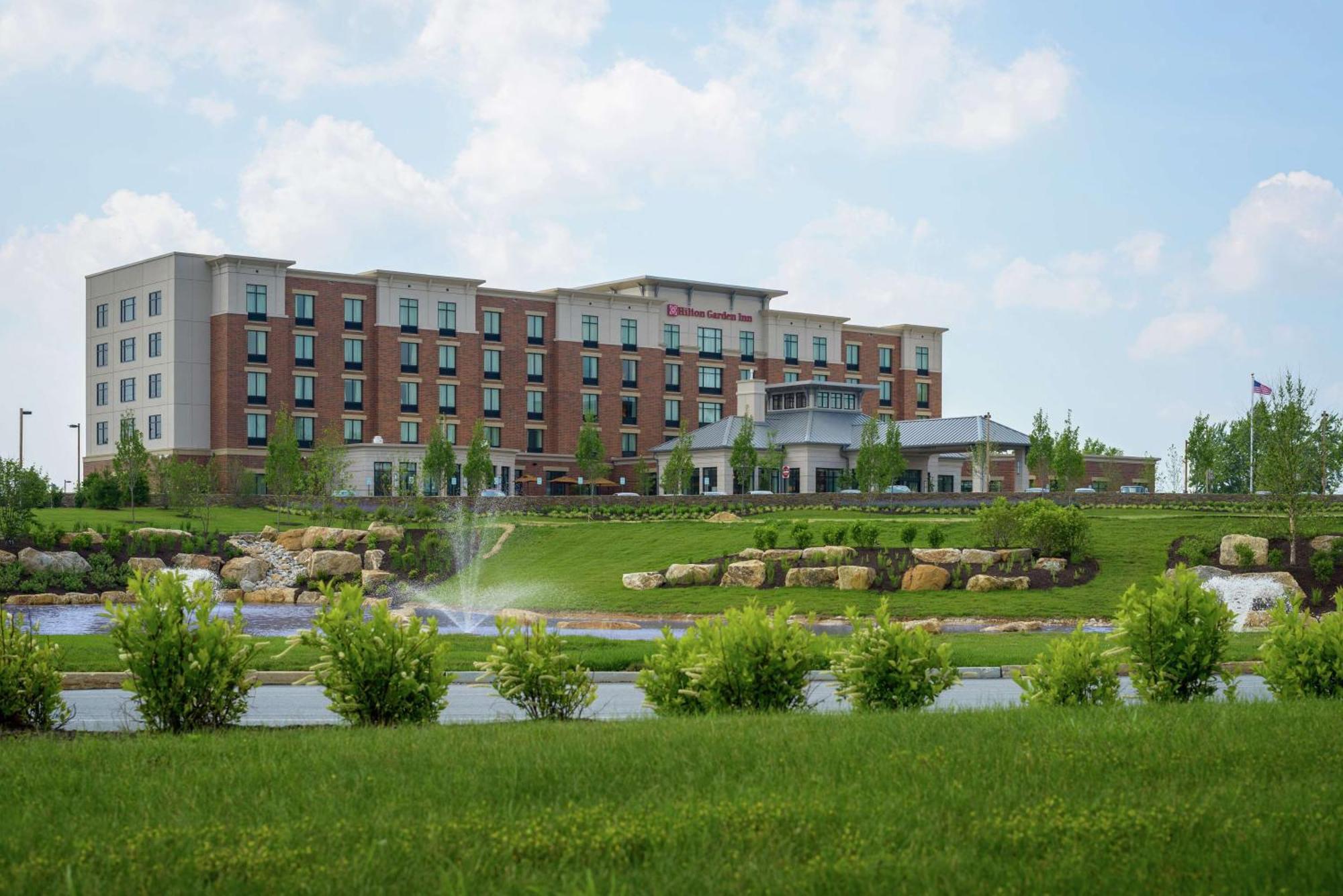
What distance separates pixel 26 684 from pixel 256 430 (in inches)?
2801

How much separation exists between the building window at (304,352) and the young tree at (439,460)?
30.5 ft

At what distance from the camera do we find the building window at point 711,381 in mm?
96438

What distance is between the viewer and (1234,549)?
115ft

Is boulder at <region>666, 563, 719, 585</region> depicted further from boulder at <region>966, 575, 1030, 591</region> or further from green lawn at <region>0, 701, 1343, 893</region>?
green lawn at <region>0, 701, 1343, 893</region>

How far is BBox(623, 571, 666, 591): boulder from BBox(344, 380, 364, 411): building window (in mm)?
49663

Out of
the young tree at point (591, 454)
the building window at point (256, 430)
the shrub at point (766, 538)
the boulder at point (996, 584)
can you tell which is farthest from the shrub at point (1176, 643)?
the building window at point (256, 430)

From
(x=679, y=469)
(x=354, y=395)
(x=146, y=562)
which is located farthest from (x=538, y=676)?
(x=354, y=395)

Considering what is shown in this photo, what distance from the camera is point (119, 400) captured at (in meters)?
83.7

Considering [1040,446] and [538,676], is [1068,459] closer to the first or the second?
[1040,446]

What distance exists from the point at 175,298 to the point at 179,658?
238ft

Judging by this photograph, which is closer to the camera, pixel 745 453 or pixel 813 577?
pixel 813 577

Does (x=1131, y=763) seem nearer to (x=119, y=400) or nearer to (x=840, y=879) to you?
(x=840, y=879)

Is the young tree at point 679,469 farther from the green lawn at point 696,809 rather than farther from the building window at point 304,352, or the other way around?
the green lawn at point 696,809

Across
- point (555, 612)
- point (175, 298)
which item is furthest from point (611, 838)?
point (175, 298)
